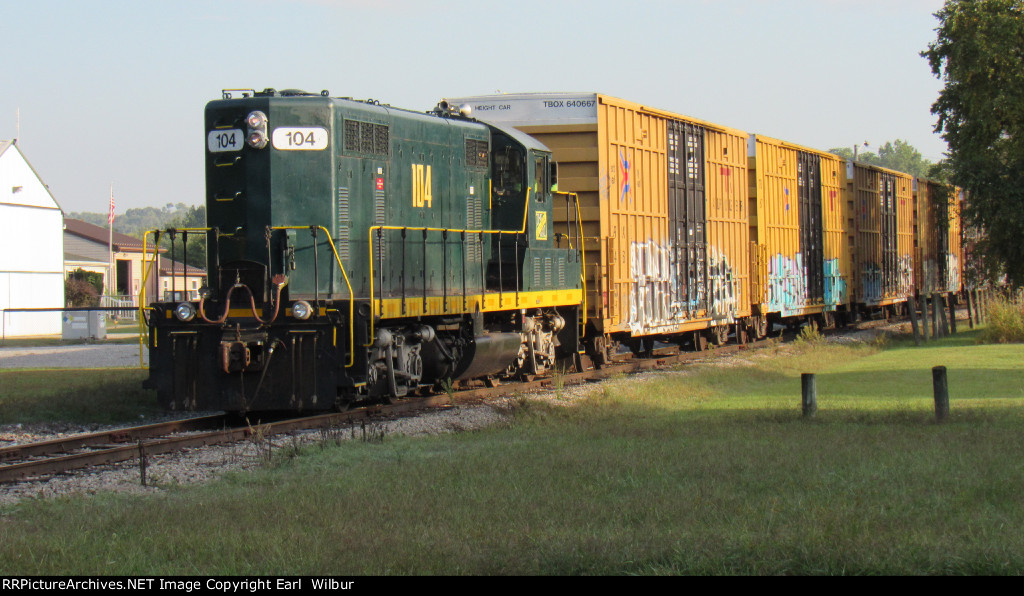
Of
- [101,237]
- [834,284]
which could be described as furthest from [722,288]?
[101,237]

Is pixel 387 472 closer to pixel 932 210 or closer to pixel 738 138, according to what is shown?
pixel 738 138

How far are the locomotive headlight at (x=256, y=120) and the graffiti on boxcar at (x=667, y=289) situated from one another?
334 inches

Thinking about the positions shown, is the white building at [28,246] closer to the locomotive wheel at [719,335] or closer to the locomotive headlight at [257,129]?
the locomotive wheel at [719,335]

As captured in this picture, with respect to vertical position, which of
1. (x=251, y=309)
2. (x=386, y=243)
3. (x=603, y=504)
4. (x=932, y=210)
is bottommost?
(x=603, y=504)

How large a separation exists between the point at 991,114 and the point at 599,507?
958 inches

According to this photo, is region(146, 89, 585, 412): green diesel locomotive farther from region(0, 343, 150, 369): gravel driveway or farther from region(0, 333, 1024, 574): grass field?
region(0, 343, 150, 369): gravel driveway

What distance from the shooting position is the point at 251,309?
38.5 feet

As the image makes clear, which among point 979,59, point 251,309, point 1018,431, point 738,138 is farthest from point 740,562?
point 979,59

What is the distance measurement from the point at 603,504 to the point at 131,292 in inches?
2755

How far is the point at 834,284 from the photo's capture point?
28594 millimetres

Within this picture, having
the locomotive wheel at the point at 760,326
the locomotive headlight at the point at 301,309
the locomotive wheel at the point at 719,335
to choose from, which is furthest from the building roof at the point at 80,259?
the locomotive headlight at the point at 301,309

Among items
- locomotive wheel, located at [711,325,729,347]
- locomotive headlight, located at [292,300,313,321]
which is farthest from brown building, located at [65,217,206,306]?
locomotive headlight, located at [292,300,313,321]

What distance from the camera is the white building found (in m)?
43.6

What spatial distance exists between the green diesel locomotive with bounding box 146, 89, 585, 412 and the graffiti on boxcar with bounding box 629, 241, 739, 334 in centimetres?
397
